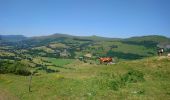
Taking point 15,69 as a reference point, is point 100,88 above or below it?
above

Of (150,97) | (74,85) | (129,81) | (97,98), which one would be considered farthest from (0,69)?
(150,97)

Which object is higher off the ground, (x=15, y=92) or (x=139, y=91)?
(x=139, y=91)

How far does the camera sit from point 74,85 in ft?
135

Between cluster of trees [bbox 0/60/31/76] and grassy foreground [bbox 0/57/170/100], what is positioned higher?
grassy foreground [bbox 0/57/170/100]

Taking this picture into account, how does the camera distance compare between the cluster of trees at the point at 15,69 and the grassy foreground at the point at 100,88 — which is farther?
the cluster of trees at the point at 15,69

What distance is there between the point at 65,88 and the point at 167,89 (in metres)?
15.3

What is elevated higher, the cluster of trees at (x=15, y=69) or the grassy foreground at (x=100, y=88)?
the grassy foreground at (x=100, y=88)

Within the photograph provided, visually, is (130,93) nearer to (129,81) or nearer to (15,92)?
(129,81)

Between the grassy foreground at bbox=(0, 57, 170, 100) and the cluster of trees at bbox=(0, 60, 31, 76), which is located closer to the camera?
the grassy foreground at bbox=(0, 57, 170, 100)

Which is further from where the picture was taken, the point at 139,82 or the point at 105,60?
the point at 105,60

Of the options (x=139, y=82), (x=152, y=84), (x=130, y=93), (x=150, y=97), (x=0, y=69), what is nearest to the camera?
(x=150, y=97)

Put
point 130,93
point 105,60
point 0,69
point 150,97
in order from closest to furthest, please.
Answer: point 150,97 → point 130,93 → point 0,69 → point 105,60

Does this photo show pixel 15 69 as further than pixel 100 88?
Yes

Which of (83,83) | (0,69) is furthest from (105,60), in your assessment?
(83,83)
